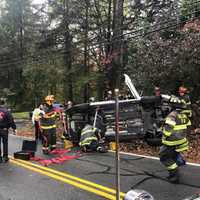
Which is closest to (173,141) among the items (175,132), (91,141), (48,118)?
(175,132)

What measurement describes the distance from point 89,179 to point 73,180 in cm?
34

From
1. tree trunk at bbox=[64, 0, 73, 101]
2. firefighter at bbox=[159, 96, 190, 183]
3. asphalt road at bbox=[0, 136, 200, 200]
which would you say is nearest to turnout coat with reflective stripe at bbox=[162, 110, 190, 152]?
firefighter at bbox=[159, 96, 190, 183]

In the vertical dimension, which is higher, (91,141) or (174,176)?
(91,141)

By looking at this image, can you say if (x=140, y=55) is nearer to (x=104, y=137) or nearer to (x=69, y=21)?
(x=104, y=137)

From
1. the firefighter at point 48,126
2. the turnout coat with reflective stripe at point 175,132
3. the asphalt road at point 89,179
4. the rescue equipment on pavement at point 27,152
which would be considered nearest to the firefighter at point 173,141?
the turnout coat with reflective stripe at point 175,132

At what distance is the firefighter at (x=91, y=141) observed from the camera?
391 inches

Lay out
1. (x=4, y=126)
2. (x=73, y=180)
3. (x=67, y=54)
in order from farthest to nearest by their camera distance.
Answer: (x=67, y=54), (x=4, y=126), (x=73, y=180)

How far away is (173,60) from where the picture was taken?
10.9 meters

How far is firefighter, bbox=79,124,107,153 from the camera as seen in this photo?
9.93m

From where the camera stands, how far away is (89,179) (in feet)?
22.7

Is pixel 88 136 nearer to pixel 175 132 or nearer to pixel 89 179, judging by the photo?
pixel 89 179

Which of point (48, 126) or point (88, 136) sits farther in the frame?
point (48, 126)

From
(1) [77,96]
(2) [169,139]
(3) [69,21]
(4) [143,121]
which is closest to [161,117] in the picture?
(4) [143,121]

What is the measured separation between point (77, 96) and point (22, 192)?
2463 centimetres
